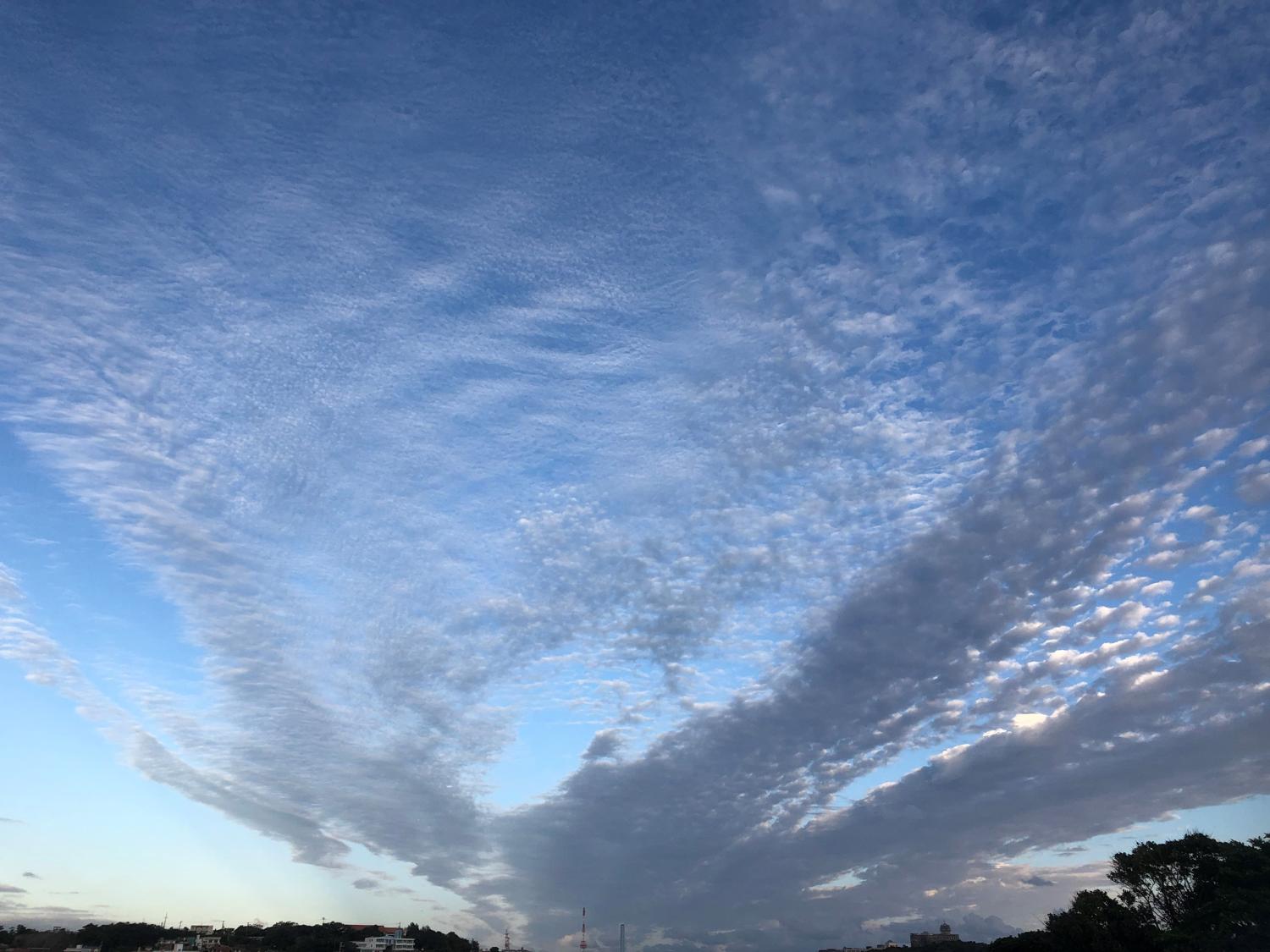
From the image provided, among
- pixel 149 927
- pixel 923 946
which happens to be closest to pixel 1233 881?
pixel 923 946

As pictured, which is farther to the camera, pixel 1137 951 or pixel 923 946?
pixel 923 946

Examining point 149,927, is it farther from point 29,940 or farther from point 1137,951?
point 1137,951

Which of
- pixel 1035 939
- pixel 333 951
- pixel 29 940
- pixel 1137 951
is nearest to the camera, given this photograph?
pixel 1137 951

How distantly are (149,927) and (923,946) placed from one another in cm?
17798

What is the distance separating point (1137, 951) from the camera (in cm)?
7675

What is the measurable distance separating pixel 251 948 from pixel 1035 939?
168 metres

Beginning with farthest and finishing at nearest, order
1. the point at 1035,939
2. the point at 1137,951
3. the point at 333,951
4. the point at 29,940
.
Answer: the point at 333,951 → the point at 29,940 → the point at 1035,939 → the point at 1137,951

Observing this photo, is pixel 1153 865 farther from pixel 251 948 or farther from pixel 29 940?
pixel 29 940

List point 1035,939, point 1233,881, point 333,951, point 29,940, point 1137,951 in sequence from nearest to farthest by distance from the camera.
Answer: point 1233,881
point 1137,951
point 1035,939
point 29,940
point 333,951

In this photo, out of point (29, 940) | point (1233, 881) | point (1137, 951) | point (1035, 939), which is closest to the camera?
point (1233, 881)

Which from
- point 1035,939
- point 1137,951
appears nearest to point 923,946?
point 1035,939

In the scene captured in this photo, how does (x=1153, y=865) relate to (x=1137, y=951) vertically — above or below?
above

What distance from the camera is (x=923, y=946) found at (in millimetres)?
188000

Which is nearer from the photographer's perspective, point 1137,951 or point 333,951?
point 1137,951
